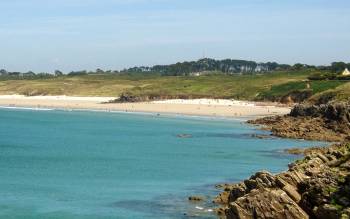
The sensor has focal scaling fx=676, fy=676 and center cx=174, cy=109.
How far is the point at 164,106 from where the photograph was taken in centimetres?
14450

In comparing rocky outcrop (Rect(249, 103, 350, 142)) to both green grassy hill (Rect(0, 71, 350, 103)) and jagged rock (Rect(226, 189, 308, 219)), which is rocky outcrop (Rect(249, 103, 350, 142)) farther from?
jagged rock (Rect(226, 189, 308, 219))

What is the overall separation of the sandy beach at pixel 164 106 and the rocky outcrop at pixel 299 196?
8159cm

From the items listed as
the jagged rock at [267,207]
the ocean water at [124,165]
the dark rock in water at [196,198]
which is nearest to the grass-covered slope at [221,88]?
the ocean water at [124,165]

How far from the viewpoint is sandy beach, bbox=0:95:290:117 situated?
12371cm

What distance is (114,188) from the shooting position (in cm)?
4544

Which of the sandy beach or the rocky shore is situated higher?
the rocky shore

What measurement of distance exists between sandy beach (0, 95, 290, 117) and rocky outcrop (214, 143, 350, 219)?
268 ft

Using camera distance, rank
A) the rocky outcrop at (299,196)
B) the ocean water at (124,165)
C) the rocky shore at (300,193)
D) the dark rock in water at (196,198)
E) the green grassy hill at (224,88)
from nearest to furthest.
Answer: the rocky outcrop at (299,196) < the rocky shore at (300,193) < the ocean water at (124,165) < the dark rock in water at (196,198) < the green grassy hill at (224,88)

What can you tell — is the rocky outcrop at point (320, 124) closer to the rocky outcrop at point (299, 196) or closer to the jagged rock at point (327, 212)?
the rocky outcrop at point (299, 196)

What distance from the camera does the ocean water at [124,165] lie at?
38594 millimetres

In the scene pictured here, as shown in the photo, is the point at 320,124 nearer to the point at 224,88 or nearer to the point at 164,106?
the point at 164,106

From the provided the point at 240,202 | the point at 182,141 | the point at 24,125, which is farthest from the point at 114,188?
the point at 24,125

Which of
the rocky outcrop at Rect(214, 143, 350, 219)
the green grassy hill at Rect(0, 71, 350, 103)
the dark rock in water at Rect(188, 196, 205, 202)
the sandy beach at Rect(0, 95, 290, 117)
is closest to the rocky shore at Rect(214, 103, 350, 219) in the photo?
the rocky outcrop at Rect(214, 143, 350, 219)

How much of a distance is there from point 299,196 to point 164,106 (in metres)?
114
